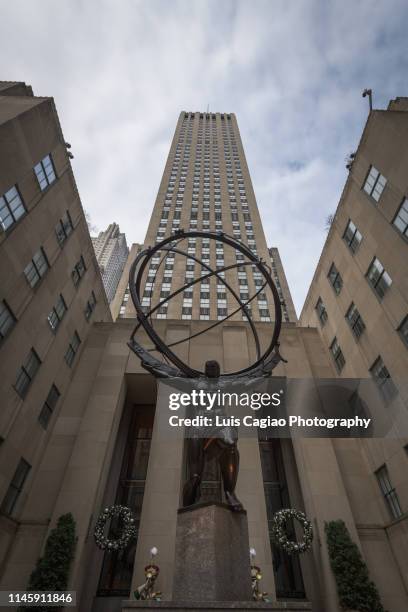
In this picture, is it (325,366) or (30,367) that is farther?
(325,366)

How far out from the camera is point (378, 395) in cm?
1619

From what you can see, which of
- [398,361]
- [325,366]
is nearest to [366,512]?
[398,361]

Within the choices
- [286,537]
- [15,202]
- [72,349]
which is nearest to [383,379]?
[286,537]

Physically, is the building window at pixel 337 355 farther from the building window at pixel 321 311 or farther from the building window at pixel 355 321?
the building window at pixel 321 311

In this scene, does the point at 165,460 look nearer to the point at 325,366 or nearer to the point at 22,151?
the point at 325,366

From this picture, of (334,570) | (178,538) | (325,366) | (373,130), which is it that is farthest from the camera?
(325,366)

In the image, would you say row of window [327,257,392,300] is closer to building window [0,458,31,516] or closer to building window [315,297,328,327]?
building window [315,297,328,327]

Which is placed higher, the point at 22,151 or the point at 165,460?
the point at 22,151

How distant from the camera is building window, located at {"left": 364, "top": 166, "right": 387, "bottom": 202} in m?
17.0

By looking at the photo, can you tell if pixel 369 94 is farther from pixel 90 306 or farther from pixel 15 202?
pixel 90 306

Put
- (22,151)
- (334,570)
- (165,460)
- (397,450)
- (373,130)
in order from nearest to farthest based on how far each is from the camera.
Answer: (334,570) < (397,450) < (22,151) < (165,460) < (373,130)

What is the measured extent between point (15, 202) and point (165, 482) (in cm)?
1454

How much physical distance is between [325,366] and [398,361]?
689 cm

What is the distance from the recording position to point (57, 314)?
1895 centimetres
